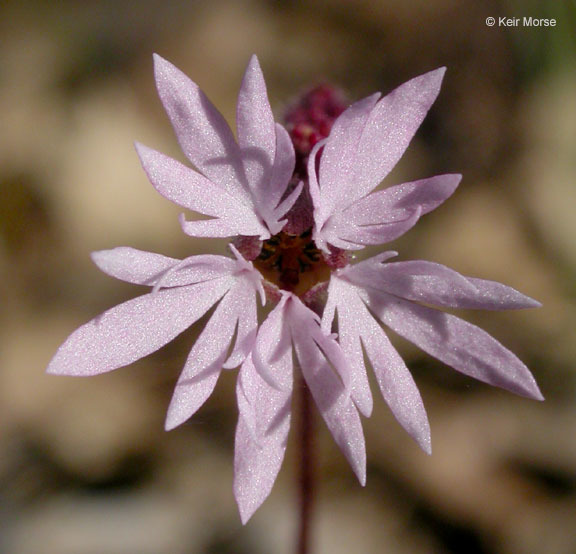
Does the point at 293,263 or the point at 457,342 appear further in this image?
the point at 293,263

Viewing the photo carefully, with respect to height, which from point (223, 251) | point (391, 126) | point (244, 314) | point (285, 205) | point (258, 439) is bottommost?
point (223, 251)

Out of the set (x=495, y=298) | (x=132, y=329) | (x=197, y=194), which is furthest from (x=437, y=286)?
(x=132, y=329)

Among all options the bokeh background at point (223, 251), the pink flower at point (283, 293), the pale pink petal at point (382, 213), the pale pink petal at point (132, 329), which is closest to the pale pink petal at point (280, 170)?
the pink flower at point (283, 293)

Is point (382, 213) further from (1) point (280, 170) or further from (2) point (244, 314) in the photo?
(2) point (244, 314)

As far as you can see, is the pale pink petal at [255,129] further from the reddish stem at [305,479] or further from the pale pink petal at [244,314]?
the reddish stem at [305,479]

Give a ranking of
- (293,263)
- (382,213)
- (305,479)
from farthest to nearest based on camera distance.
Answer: (305,479), (293,263), (382,213)

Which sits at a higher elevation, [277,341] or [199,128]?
[199,128]

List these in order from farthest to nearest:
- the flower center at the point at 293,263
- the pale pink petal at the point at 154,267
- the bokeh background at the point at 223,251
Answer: the bokeh background at the point at 223,251
the flower center at the point at 293,263
the pale pink petal at the point at 154,267
